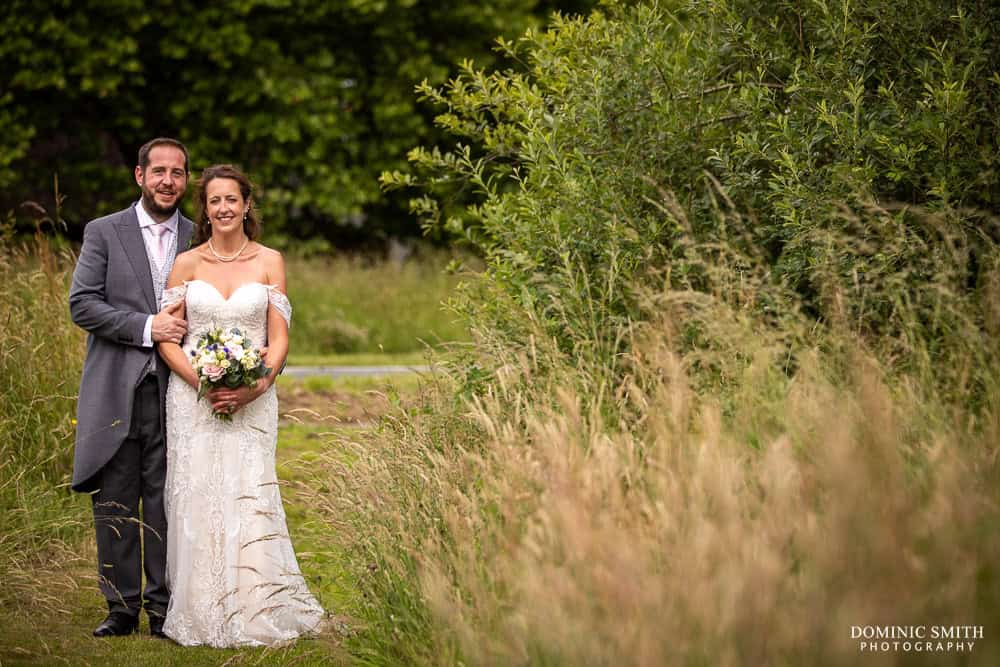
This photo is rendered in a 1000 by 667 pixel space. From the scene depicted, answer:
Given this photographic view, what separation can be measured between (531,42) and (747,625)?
16.4ft

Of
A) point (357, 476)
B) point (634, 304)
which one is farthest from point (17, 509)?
point (634, 304)

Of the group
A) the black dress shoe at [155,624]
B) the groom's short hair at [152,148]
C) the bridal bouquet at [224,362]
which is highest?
the groom's short hair at [152,148]

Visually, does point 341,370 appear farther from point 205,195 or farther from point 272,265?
point 205,195

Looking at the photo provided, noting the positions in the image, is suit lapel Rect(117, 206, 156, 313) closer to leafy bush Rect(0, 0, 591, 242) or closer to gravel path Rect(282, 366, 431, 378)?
gravel path Rect(282, 366, 431, 378)

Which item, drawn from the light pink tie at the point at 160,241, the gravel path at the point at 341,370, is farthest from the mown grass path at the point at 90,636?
the gravel path at the point at 341,370

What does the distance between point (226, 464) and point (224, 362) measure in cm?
62

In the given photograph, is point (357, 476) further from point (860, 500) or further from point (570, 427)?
point (860, 500)

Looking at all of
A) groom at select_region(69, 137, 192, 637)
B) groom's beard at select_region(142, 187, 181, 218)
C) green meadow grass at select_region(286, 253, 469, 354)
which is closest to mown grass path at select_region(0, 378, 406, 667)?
groom at select_region(69, 137, 192, 637)

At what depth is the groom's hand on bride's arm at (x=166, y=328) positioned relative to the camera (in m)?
6.12

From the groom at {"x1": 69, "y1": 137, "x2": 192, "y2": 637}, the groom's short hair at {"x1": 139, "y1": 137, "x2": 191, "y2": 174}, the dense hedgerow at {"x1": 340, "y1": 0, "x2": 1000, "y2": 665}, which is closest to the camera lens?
the dense hedgerow at {"x1": 340, "y1": 0, "x2": 1000, "y2": 665}

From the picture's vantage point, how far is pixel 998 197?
5480 mm

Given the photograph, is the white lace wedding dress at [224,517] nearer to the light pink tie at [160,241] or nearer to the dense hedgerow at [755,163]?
the light pink tie at [160,241]

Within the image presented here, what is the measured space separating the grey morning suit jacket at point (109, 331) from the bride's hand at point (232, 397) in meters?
0.34

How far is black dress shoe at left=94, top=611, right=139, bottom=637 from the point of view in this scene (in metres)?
6.03
